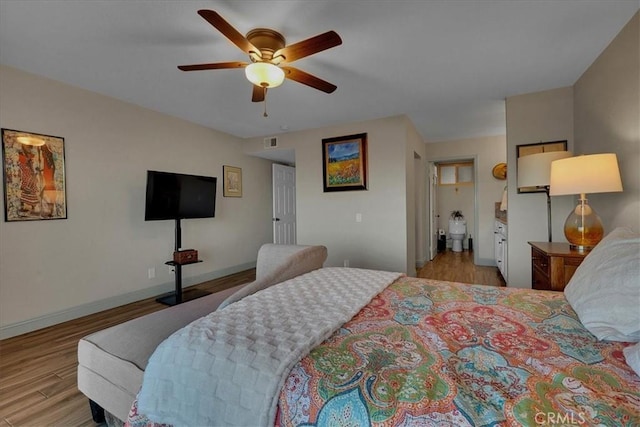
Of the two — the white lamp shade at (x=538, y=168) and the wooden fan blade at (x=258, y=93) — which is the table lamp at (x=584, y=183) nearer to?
the white lamp shade at (x=538, y=168)

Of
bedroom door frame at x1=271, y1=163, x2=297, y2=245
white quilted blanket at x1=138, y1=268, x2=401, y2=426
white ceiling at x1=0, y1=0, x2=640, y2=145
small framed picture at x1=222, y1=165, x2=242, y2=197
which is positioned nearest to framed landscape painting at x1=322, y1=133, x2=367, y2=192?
white ceiling at x1=0, y1=0, x2=640, y2=145

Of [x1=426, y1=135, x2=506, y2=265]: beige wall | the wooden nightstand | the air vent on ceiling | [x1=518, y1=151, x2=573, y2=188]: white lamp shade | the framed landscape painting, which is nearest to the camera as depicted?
the wooden nightstand

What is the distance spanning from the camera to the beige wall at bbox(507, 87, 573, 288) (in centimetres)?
307

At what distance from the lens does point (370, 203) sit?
4.10 meters

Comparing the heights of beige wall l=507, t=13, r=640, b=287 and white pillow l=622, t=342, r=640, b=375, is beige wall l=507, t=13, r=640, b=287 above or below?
above

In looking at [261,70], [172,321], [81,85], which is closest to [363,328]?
[172,321]

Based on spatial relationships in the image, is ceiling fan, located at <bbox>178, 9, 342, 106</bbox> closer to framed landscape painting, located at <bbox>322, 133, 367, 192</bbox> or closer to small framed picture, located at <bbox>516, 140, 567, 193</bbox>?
framed landscape painting, located at <bbox>322, 133, 367, 192</bbox>

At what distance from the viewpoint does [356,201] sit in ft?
13.8

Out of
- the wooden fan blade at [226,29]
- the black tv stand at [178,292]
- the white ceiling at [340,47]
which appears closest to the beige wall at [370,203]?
the white ceiling at [340,47]

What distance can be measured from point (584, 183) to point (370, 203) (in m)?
2.38

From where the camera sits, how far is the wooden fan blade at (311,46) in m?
1.67

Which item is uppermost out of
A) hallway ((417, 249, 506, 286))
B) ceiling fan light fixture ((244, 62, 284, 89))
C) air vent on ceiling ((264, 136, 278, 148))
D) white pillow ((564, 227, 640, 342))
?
air vent on ceiling ((264, 136, 278, 148))

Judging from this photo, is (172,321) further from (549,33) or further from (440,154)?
(440,154)

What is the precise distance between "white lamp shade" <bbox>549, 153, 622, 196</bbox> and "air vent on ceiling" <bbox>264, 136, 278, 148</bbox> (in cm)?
380
